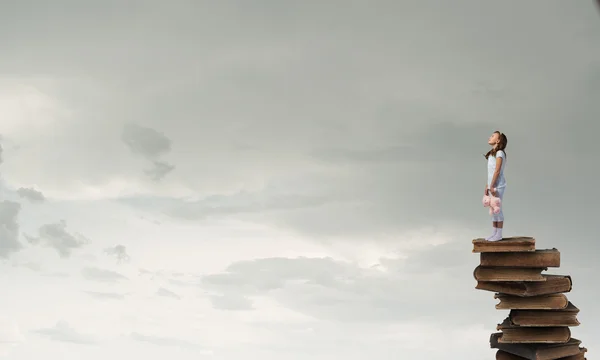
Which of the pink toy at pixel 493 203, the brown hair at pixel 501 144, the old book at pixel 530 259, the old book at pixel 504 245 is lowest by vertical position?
the old book at pixel 530 259

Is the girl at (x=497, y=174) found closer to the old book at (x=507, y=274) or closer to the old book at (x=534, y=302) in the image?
the old book at (x=507, y=274)

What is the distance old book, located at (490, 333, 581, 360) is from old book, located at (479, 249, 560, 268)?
6.47 feet

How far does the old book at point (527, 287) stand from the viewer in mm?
16453

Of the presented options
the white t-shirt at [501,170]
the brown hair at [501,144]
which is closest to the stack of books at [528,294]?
the white t-shirt at [501,170]

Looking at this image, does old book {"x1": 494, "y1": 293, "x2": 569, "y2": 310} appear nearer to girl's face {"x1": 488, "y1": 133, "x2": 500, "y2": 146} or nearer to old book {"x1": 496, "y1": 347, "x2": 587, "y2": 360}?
old book {"x1": 496, "y1": 347, "x2": 587, "y2": 360}

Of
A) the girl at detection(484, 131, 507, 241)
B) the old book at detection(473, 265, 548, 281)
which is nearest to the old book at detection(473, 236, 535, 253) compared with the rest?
the girl at detection(484, 131, 507, 241)

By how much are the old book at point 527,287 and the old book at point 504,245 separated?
81cm

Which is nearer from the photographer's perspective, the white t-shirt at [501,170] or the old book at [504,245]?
the old book at [504,245]

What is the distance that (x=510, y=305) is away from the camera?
16547mm

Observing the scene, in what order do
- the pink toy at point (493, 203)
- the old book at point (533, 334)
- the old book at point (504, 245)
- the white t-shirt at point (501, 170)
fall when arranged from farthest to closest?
the old book at point (533, 334)
the white t-shirt at point (501, 170)
the pink toy at point (493, 203)
the old book at point (504, 245)

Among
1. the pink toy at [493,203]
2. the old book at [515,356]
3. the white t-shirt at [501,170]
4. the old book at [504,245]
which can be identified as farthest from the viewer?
the old book at [515,356]

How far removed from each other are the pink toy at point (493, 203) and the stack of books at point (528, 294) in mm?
706

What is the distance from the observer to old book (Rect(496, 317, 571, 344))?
16719mm

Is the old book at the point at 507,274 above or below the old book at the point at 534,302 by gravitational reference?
above
